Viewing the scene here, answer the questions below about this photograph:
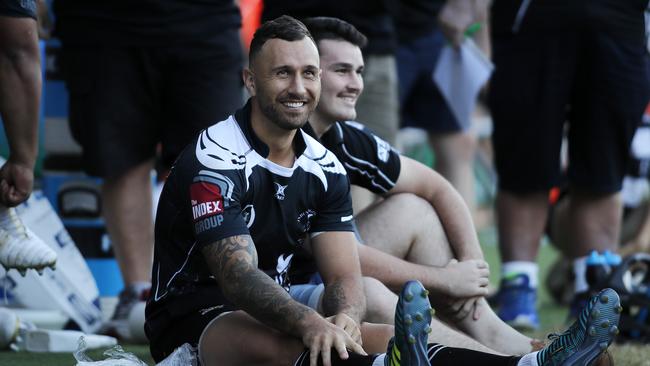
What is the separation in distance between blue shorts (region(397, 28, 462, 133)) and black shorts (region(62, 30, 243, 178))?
6.10 ft

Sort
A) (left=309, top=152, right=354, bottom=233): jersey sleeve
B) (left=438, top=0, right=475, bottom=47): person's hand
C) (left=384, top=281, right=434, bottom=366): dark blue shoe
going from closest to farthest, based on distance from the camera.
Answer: (left=384, top=281, right=434, bottom=366): dark blue shoe, (left=309, top=152, right=354, bottom=233): jersey sleeve, (left=438, top=0, right=475, bottom=47): person's hand

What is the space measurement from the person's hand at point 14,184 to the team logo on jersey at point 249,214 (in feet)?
3.48

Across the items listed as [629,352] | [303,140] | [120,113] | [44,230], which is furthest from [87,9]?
[629,352]

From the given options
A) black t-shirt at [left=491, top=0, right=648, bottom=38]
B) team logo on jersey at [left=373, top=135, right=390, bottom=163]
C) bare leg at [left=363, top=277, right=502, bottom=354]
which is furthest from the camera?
black t-shirt at [left=491, top=0, right=648, bottom=38]

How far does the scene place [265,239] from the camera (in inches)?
154

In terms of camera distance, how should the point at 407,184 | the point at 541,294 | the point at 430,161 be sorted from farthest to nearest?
the point at 430,161 → the point at 541,294 → the point at 407,184

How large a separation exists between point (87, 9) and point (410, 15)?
230 centimetres

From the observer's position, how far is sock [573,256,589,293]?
18.9ft

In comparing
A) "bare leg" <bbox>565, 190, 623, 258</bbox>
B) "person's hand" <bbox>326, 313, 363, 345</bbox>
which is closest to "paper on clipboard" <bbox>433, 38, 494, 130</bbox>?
"bare leg" <bbox>565, 190, 623, 258</bbox>

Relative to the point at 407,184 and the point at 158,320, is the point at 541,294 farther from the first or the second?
the point at 158,320

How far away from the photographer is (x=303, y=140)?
3984 mm

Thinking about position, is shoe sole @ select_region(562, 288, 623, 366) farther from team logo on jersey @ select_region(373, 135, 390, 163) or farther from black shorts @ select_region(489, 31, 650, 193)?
black shorts @ select_region(489, 31, 650, 193)

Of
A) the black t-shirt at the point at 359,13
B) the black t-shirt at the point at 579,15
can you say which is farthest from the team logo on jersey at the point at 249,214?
the black t-shirt at the point at 579,15

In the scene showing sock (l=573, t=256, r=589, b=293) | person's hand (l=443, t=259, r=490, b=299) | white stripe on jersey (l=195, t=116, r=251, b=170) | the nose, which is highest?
white stripe on jersey (l=195, t=116, r=251, b=170)
